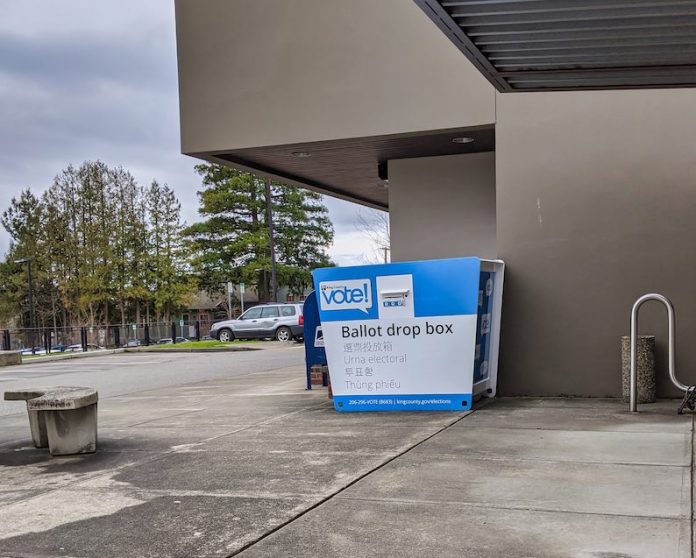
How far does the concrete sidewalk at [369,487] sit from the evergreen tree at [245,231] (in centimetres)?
4630

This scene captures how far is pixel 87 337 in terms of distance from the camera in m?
40.5

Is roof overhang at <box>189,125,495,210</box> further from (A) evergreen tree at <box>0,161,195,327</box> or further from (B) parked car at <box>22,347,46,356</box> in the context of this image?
(A) evergreen tree at <box>0,161,195,327</box>

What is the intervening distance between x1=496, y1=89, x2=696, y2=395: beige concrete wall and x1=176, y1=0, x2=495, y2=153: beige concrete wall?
945mm

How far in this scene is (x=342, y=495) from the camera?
511 cm

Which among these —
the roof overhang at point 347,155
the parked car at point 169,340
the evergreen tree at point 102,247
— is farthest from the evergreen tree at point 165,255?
the roof overhang at point 347,155

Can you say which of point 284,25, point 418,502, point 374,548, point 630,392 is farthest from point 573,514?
point 284,25

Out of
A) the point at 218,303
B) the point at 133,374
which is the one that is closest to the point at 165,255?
the point at 218,303

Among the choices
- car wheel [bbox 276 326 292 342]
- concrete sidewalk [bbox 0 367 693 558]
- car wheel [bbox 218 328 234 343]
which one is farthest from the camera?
car wheel [bbox 218 328 234 343]

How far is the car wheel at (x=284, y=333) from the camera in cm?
3291

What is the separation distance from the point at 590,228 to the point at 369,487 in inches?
222

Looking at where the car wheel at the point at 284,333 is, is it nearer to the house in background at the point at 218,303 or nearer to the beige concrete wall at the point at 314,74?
the house in background at the point at 218,303

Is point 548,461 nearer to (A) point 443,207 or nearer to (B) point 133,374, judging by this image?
(A) point 443,207

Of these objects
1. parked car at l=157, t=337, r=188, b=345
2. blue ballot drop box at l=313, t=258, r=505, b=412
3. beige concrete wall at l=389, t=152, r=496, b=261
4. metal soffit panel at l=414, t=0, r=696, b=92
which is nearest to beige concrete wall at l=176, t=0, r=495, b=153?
blue ballot drop box at l=313, t=258, r=505, b=412

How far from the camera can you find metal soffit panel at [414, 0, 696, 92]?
19.5 ft
